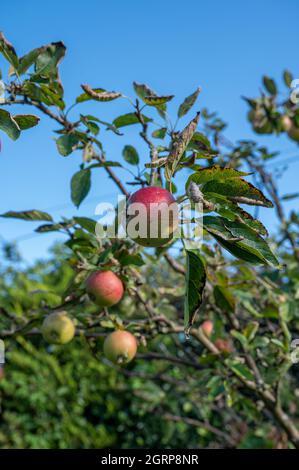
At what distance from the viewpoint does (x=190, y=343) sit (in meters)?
2.87

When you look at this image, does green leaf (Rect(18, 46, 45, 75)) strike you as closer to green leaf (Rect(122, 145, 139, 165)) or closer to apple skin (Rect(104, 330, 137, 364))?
green leaf (Rect(122, 145, 139, 165))

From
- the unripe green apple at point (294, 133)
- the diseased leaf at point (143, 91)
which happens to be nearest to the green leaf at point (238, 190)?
the diseased leaf at point (143, 91)

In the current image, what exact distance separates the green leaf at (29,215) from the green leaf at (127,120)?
1.21 ft

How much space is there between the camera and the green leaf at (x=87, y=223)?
58.8 inches

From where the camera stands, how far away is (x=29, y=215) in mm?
1560

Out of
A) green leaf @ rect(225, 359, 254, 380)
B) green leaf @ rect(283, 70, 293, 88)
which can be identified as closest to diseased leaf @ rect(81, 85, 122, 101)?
green leaf @ rect(225, 359, 254, 380)

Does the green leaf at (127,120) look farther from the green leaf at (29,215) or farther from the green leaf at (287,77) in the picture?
the green leaf at (287,77)

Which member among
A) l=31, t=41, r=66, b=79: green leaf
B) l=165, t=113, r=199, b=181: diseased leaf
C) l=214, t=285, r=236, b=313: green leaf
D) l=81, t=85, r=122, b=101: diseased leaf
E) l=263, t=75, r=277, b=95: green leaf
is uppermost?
l=263, t=75, r=277, b=95: green leaf

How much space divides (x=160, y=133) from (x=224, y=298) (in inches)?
24.4

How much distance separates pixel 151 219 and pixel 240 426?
2631 millimetres

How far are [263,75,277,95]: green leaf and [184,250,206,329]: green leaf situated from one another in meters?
1.72

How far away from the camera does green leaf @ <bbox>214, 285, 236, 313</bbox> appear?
170 cm

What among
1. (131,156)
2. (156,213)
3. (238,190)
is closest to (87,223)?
(131,156)

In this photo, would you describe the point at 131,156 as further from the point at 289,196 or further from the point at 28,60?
the point at 289,196
